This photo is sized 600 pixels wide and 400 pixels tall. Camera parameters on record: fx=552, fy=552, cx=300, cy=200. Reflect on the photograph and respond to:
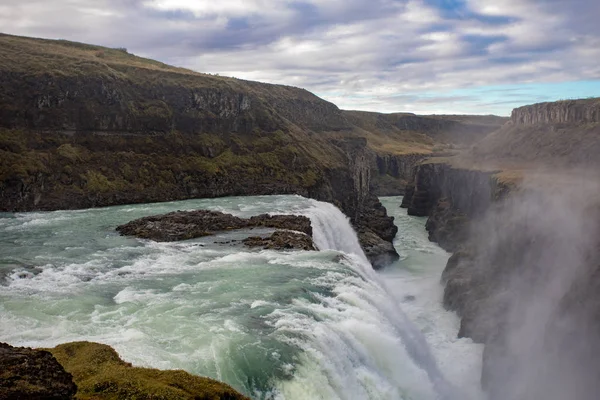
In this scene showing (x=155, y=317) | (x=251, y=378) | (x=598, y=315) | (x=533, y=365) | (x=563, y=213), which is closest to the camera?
(x=251, y=378)

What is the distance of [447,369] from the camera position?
33344 mm

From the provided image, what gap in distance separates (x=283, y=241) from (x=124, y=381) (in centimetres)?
2264

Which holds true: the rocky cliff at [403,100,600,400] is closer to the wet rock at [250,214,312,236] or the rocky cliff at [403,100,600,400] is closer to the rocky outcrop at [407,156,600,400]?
the rocky outcrop at [407,156,600,400]

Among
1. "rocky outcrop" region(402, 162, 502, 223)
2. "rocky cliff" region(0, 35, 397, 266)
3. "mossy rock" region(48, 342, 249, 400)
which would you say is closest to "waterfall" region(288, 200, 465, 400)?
"mossy rock" region(48, 342, 249, 400)

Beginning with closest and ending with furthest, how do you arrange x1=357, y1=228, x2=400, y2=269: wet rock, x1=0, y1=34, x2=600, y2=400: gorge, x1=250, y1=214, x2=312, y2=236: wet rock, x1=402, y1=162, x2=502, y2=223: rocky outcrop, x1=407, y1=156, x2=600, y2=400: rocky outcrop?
1. x1=0, y1=34, x2=600, y2=400: gorge
2. x1=407, y1=156, x2=600, y2=400: rocky outcrop
3. x1=250, y1=214, x2=312, y2=236: wet rock
4. x1=357, y1=228, x2=400, y2=269: wet rock
5. x1=402, y1=162, x2=502, y2=223: rocky outcrop

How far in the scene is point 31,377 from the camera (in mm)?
10867

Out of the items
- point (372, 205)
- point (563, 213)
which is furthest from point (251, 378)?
point (372, 205)

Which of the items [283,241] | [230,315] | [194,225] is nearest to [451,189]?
[194,225]

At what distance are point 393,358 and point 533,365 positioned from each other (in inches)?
525

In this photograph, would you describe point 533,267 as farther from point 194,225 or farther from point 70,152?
point 70,152

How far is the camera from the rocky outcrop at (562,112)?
75938 millimetres

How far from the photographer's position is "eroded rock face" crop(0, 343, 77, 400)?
10.2 metres

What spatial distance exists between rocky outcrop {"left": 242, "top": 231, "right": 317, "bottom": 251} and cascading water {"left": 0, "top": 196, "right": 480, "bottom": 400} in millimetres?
1348

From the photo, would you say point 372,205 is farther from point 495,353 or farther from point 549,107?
point 495,353
